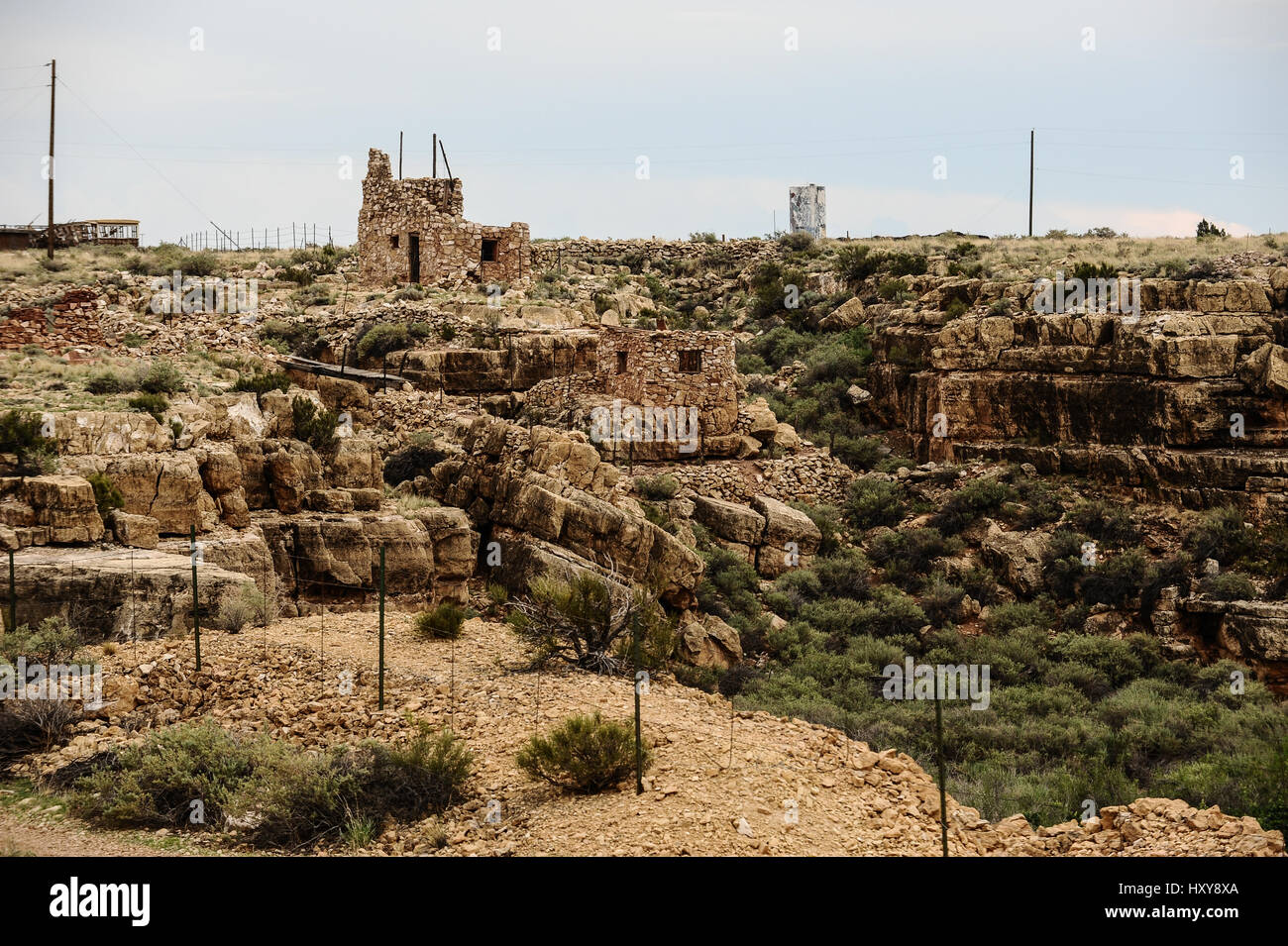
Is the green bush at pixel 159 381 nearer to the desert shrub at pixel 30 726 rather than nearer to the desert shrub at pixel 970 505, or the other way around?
the desert shrub at pixel 30 726

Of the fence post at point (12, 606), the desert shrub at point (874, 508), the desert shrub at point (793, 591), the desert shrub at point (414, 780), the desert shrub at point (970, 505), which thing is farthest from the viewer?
the desert shrub at point (874, 508)

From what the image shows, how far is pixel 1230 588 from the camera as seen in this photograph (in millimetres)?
22859

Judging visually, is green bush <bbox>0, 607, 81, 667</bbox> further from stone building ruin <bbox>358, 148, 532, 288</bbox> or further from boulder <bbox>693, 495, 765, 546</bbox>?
stone building ruin <bbox>358, 148, 532, 288</bbox>

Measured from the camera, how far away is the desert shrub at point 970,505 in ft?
89.6

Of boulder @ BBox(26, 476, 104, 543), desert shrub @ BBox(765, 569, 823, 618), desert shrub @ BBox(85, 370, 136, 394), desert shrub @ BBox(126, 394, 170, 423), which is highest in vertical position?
desert shrub @ BBox(85, 370, 136, 394)

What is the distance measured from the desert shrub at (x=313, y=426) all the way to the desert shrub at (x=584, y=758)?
10721mm

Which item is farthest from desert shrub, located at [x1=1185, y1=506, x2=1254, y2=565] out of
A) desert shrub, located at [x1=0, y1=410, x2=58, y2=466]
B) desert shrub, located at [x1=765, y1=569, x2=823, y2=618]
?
desert shrub, located at [x1=0, y1=410, x2=58, y2=466]

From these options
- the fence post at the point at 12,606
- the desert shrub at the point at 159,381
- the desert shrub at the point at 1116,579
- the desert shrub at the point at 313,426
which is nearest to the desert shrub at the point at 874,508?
the desert shrub at the point at 1116,579

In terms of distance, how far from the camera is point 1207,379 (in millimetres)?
26844

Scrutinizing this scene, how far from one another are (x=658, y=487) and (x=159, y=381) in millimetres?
10046

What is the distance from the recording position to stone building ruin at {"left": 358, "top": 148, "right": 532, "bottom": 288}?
120 ft

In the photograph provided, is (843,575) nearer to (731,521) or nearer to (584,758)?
(731,521)

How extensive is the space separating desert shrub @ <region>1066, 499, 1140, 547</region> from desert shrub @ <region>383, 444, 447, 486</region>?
44.9 ft
